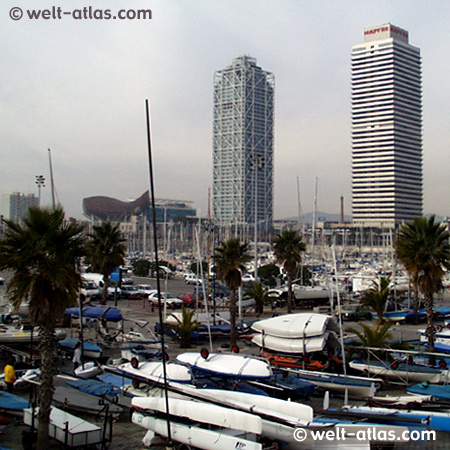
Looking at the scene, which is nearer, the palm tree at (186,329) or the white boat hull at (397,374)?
the white boat hull at (397,374)

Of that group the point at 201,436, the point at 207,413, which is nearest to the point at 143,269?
the point at 207,413

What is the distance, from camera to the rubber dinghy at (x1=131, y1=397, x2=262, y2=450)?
11.4 m

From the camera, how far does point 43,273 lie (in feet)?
37.0

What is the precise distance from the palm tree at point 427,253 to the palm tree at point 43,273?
1523 cm

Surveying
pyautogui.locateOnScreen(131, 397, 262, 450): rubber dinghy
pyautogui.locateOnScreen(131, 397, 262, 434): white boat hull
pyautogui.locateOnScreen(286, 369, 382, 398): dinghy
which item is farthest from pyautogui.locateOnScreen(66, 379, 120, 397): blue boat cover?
pyautogui.locateOnScreen(286, 369, 382, 398): dinghy

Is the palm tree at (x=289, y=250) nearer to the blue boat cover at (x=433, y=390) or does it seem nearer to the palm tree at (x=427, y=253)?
the palm tree at (x=427, y=253)

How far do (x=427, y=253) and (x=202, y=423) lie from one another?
13.3m

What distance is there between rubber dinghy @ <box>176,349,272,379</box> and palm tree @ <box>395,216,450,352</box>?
9279mm

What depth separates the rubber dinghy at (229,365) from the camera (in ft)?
50.1

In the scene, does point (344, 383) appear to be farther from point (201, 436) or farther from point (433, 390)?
point (201, 436)

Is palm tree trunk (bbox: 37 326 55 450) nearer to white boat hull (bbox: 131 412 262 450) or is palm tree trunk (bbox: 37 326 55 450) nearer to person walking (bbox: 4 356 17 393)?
white boat hull (bbox: 131 412 262 450)

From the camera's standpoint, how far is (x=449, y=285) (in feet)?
216

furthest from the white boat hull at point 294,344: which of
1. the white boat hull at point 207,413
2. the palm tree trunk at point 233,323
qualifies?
the white boat hull at point 207,413

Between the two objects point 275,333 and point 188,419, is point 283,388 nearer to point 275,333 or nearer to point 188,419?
point 188,419
